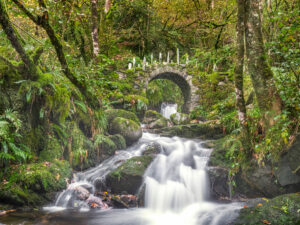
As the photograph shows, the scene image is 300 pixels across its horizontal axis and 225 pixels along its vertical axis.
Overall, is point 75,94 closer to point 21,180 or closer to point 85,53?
point 21,180

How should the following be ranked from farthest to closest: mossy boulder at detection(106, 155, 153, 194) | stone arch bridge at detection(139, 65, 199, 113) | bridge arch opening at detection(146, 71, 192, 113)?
1. bridge arch opening at detection(146, 71, 192, 113)
2. stone arch bridge at detection(139, 65, 199, 113)
3. mossy boulder at detection(106, 155, 153, 194)

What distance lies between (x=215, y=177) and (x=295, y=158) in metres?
2.50

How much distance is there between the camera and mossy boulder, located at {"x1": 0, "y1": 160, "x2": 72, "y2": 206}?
4.14 metres

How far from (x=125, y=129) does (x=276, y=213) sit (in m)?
5.86

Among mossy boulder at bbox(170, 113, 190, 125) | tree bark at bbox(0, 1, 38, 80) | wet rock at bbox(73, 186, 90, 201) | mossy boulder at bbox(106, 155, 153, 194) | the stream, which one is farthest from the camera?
mossy boulder at bbox(170, 113, 190, 125)

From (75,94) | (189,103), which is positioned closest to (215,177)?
(75,94)

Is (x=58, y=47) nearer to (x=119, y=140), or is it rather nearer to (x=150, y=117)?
(x=119, y=140)

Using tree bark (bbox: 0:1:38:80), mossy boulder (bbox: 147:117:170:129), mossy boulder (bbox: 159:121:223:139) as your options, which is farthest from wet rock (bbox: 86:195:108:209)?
mossy boulder (bbox: 147:117:170:129)

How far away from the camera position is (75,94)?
6.23m

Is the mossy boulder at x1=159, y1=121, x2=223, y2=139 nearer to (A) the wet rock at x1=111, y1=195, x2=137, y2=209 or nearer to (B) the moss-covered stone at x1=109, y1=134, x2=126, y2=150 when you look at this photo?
(B) the moss-covered stone at x1=109, y1=134, x2=126, y2=150

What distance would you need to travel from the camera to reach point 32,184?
4.52m

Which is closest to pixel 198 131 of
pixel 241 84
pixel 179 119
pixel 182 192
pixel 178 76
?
pixel 179 119

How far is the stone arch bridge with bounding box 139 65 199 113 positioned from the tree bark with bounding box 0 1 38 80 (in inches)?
377

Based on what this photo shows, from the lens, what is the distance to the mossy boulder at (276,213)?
3.65 meters
